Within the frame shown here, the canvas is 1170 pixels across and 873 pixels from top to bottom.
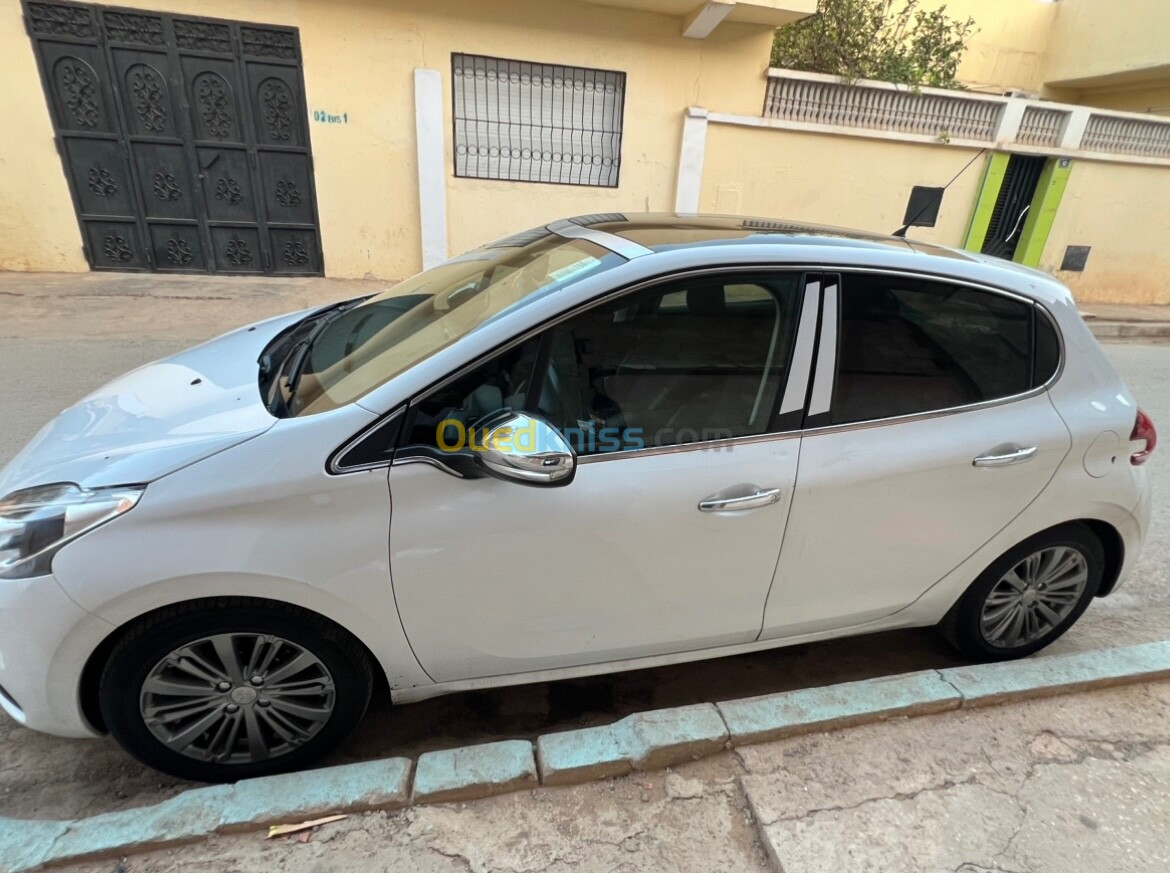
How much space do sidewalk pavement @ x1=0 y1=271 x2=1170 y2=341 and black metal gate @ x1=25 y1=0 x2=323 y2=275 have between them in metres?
0.41

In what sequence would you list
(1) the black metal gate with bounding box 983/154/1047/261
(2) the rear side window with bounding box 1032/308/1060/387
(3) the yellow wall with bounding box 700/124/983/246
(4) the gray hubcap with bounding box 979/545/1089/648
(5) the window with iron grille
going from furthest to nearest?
(1) the black metal gate with bounding box 983/154/1047/261 < (3) the yellow wall with bounding box 700/124/983/246 < (5) the window with iron grille < (4) the gray hubcap with bounding box 979/545/1089/648 < (2) the rear side window with bounding box 1032/308/1060/387

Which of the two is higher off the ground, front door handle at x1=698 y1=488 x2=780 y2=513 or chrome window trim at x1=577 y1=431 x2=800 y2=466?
chrome window trim at x1=577 y1=431 x2=800 y2=466

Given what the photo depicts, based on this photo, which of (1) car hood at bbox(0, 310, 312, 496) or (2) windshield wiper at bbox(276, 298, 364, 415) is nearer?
(1) car hood at bbox(0, 310, 312, 496)

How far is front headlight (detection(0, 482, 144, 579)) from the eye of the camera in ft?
5.36

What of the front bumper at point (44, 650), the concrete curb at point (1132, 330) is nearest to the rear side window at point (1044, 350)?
the front bumper at point (44, 650)

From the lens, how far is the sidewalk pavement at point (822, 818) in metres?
1.71

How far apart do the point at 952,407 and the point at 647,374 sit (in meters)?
1.06

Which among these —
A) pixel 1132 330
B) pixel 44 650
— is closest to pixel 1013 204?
pixel 1132 330

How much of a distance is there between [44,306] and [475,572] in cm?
758

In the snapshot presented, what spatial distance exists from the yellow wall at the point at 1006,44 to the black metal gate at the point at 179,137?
43.9 feet

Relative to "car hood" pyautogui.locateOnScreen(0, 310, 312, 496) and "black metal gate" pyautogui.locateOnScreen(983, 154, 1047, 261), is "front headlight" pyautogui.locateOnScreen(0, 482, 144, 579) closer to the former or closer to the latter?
"car hood" pyautogui.locateOnScreen(0, 310, 312, 496)

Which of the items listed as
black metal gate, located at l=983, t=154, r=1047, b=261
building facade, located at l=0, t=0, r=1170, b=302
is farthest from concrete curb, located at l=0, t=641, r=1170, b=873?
black metal gate, located at l=983, t=154, r=1047, b=261

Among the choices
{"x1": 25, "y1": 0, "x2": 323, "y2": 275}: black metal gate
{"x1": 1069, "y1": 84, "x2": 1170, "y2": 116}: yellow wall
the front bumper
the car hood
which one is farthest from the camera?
{"x1": 1069, "y1": 84, "x2": 1170, "y2": 116}: yellow wall

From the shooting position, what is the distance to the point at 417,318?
7.53ft
